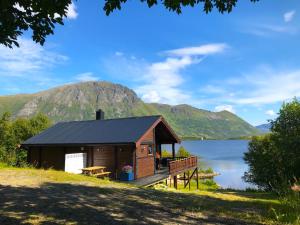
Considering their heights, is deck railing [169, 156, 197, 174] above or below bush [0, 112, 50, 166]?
below

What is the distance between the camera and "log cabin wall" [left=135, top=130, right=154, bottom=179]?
28.1 metres

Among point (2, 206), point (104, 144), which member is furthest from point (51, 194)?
point (104, 144)

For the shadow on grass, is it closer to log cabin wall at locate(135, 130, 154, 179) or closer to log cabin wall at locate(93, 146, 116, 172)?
log cabin wall at locate(135, 130, 154, 179)

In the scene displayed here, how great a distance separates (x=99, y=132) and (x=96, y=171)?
3944mm

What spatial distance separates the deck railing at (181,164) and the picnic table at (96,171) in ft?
18.2

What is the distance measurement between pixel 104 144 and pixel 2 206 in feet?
57.7

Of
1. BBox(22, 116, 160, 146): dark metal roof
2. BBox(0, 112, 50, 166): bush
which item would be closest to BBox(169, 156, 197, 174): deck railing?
BBox(22, 116, 160, 146): dark metal roof

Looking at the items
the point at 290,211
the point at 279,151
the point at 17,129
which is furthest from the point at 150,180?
the point at 17,129

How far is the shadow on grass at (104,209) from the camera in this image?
29.3 ft

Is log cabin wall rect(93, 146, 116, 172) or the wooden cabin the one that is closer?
the wooden cabin

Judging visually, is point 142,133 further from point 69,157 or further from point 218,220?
point 218,220

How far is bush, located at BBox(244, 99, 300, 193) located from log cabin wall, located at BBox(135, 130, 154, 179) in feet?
35.5

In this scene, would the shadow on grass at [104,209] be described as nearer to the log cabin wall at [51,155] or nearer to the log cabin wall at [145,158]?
the log cabin wall at [145,158]

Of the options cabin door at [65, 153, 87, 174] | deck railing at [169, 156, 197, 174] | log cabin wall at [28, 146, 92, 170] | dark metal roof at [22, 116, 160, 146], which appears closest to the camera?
dark metal roof at [22, 116, 160, 146]
